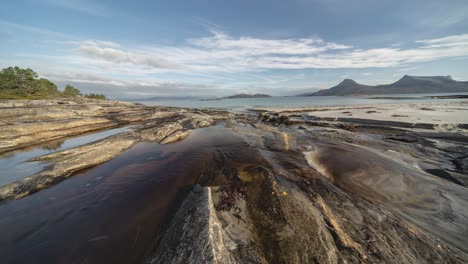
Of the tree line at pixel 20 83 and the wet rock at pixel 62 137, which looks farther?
the tree line at pixel 20 83

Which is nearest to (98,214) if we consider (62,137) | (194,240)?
(194,240)

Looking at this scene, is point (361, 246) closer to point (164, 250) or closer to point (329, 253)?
point (329, 253)

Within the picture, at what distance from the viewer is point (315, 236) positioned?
4.86 meters

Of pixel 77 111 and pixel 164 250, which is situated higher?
pixel 77 111

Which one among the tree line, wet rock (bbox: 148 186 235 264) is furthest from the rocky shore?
the tree line

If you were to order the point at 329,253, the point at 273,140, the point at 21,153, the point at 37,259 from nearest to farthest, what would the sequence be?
the point at 329,253 → the point at 37,259 → the point at 21,153 → the point at 273,140

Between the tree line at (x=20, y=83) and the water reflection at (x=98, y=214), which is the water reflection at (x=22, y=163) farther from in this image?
the tree line at (x=20, y=83)

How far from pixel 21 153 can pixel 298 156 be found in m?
24.6

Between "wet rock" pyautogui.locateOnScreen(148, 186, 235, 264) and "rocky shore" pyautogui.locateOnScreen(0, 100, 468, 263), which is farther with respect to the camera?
"rocky shore" pyautogui.locateOnScreen(0, 100, 468, 263)

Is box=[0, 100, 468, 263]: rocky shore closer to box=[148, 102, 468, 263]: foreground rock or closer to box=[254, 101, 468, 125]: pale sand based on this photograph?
box=[148, 102, 468, 263]: foreground rock

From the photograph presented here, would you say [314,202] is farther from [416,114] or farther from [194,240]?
[416,114]

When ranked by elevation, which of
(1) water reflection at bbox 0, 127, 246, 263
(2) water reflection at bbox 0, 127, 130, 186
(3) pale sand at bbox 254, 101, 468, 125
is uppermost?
(3) pale sand at bbox 254, 101, 468, 125

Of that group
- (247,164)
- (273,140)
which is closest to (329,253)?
(247,164)

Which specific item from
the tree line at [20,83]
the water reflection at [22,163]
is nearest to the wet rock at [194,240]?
the water reflection at [22,163]
